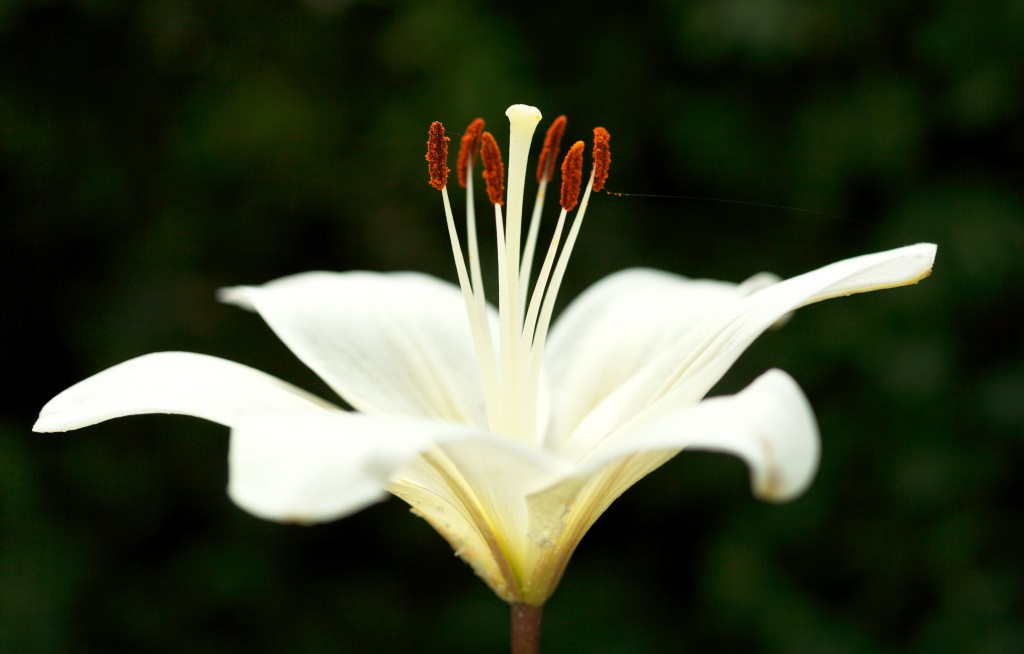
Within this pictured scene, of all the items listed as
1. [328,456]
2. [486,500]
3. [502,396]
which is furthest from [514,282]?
[328,456]

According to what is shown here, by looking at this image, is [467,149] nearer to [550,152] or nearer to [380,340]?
[550,152]

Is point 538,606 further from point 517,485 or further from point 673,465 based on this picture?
point 673,465

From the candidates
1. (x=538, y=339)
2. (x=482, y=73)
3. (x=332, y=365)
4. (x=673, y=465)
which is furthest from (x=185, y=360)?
(x=673, y=465)

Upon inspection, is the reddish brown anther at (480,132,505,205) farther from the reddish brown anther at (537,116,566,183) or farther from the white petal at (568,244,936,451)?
the white petal at (568,244,936,451)

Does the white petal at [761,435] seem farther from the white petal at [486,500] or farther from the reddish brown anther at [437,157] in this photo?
the reddish brown anther at [437,157]

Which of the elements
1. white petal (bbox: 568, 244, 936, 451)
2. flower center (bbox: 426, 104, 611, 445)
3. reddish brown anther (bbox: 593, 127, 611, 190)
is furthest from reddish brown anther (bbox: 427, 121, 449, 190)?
white petal (bbox: 568, 244, 936, 451)
